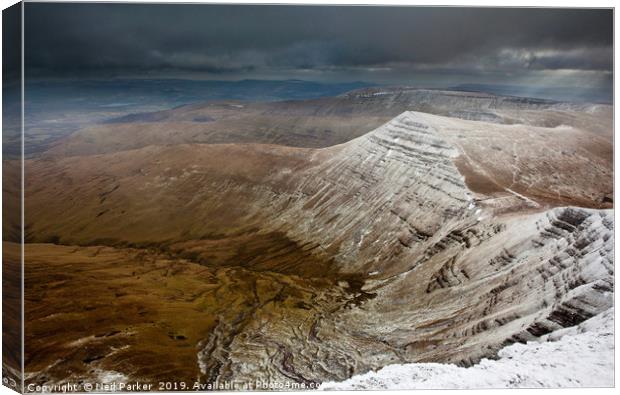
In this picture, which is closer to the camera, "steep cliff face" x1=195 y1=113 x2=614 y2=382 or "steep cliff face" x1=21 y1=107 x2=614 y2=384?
"steep cliff face" x1=195 y1=113 x2=614 y2=382

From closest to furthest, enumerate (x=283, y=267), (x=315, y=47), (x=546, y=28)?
(x=546, y=28) → (x=315, y=47) → (x=283, y=267)

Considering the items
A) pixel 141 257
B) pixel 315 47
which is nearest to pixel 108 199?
pixel 141 257

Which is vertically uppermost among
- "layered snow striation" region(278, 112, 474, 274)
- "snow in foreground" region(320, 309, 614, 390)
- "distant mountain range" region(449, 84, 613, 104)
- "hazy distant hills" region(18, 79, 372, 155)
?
"distant mountain range" region(449, 84, 613, 104)

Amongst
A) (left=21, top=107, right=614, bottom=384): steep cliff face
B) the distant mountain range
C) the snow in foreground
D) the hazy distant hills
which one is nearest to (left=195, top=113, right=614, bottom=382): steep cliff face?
(left=21, top=107, right=614, bottom=384): steep cliff face

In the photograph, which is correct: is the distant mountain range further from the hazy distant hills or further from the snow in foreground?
the snow in foreground

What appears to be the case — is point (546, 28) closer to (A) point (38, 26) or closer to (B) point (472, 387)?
(B) point (472, 387)

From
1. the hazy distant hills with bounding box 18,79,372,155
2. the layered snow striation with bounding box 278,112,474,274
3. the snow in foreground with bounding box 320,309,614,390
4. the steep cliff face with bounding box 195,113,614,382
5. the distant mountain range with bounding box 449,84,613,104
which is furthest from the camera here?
the layered snow striation with bounding box 278,112,474,274

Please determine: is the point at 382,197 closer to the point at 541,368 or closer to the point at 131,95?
the point at 131,95

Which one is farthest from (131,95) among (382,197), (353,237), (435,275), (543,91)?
(543,91)

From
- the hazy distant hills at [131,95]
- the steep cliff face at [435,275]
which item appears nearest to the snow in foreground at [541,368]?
the steep cliff face at [435,275]
